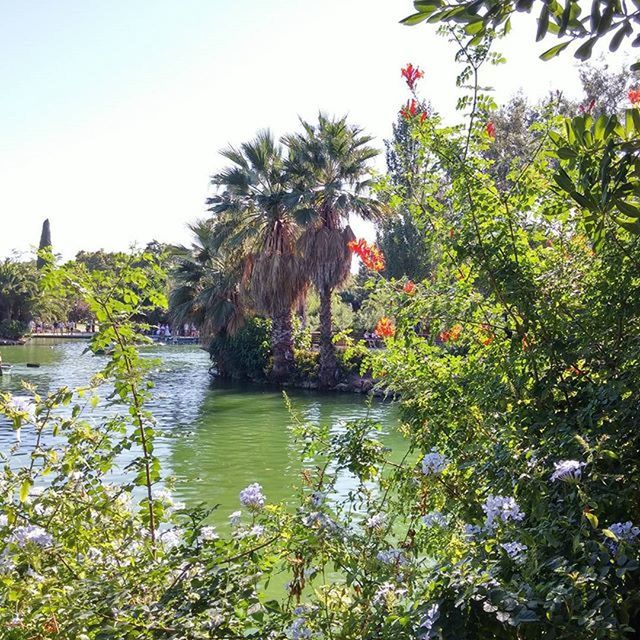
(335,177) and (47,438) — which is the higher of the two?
(335,177)

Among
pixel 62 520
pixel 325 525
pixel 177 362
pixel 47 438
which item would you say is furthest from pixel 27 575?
pixel 177 362

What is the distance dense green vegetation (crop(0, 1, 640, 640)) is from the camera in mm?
1609

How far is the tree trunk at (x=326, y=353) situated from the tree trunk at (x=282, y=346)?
152cm

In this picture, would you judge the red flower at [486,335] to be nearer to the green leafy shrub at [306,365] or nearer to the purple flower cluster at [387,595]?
the purple flower cluster at [387,595]

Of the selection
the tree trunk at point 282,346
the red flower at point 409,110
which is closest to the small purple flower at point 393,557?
the red flower at point 409,110

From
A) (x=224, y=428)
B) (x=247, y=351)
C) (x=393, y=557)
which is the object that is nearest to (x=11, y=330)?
(x=247, y=351)

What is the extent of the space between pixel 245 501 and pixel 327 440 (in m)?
0.74

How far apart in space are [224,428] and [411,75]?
12.0 metres

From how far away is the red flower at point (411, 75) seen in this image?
3385 mm

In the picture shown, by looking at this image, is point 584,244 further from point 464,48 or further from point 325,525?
point 325,525

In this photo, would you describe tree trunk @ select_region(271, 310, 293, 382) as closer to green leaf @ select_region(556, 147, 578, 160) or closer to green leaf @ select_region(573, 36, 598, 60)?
green leaf @ select_region(556, 147, 578, 160)

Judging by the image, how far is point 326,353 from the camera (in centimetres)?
2228

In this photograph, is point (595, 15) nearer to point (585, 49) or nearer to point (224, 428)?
point (585, 49)

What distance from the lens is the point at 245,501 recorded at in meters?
2.29
